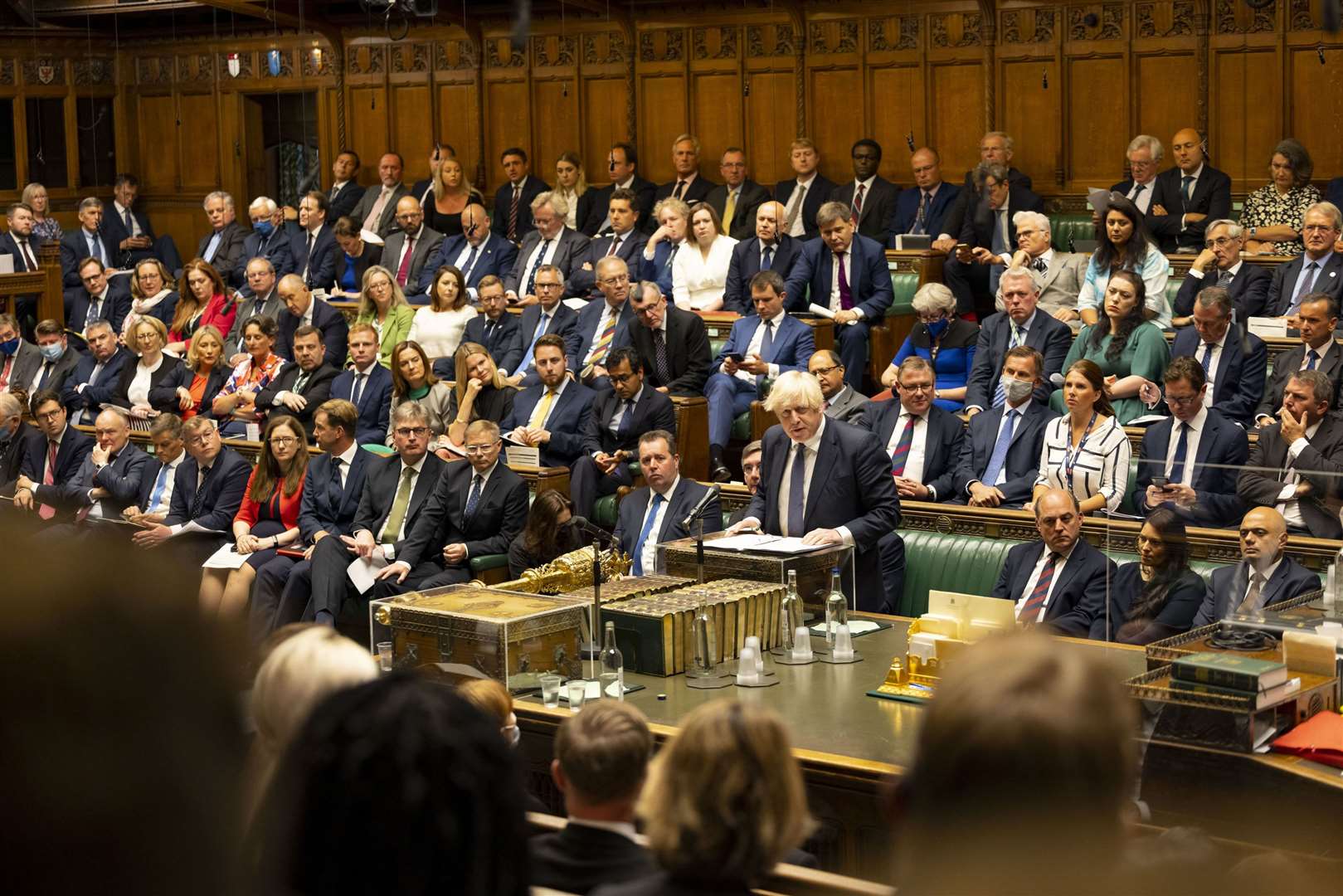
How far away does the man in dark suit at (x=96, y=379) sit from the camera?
9.48 metres

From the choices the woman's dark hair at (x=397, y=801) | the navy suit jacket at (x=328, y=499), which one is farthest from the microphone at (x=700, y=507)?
the woman's dark hair at (x=397, y=801)

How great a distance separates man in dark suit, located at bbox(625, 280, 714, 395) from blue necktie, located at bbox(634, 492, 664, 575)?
2.16 meters

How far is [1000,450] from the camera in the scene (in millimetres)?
6543


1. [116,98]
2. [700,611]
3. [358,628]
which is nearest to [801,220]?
[358,628]

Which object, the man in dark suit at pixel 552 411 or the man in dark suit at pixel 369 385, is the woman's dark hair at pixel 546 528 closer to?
the man in dark suit at pixel 552 411

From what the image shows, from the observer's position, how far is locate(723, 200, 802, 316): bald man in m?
9.20

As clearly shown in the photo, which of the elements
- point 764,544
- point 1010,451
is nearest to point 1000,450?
point 1010,451

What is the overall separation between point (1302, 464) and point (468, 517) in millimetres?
3297

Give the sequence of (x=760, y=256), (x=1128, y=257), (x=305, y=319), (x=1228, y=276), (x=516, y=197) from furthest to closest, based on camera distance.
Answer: (x=516, y=197) < (x=305, y=319) < (x=760, y=256) < (x=1228, y=276) < (x=1128, y=257)

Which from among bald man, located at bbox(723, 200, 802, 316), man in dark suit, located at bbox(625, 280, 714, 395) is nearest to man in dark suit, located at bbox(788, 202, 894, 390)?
bald man, located at bbox(723, 200, 802, 316)

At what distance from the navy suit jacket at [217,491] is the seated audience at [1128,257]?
13.2ft

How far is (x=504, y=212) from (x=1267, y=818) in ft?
29.3

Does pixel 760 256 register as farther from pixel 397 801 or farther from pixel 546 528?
pixel 397 801

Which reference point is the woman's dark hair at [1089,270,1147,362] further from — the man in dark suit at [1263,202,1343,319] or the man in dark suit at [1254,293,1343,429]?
the man in dark suit at [1263,202,1343,319]
